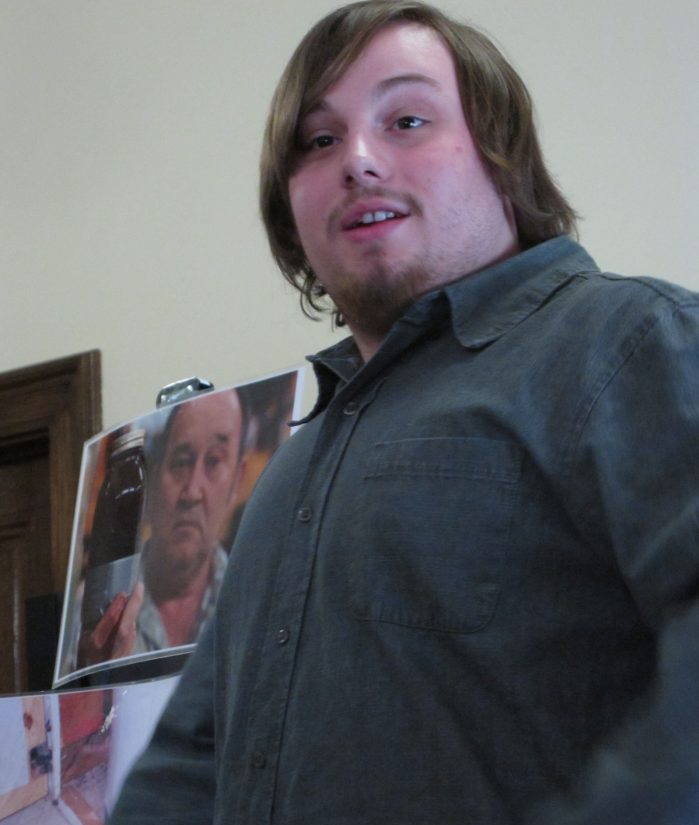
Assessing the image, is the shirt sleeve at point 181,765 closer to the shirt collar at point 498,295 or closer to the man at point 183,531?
the shirt collar at point 498,295

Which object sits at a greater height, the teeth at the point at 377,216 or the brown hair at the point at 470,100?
the brown hair at the point at 470,100

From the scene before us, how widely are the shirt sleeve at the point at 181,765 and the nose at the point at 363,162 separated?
368 millimetres

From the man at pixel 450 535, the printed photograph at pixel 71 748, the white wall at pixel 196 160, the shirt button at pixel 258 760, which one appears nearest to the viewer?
the man at pixel 450 535

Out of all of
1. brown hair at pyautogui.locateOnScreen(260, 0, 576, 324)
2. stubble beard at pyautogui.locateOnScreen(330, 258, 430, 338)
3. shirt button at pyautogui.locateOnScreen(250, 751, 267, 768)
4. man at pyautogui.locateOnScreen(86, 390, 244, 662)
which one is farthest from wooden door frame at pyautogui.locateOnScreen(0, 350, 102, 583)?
shirt button at pyautogui.locateOnScreen(250, 751, 267, 768)

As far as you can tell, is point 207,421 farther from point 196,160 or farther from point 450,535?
point 450,535

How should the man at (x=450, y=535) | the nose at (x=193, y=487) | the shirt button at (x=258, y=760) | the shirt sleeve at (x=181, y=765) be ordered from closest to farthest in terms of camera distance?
the man at (x=450, y=535), the shirt button at (x=258, y=760), the shirt sleeve at (x=181, y=765), the nose at (x=193, y=487)

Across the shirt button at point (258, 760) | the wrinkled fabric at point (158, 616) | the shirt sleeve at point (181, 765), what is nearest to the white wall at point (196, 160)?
the wrinkled fabric at point (158, 616)

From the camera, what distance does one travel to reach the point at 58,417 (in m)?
2.58

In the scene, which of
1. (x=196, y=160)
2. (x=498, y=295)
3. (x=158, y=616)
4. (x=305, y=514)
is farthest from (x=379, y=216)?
(x=196, y=160)

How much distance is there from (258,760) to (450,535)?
197mm

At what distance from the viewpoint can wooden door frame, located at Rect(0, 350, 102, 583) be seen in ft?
8.25

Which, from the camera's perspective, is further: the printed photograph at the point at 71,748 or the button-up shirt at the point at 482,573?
the printed photograph at the point at 71,748

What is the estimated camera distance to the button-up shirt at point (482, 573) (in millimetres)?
729

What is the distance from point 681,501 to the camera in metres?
0.68
